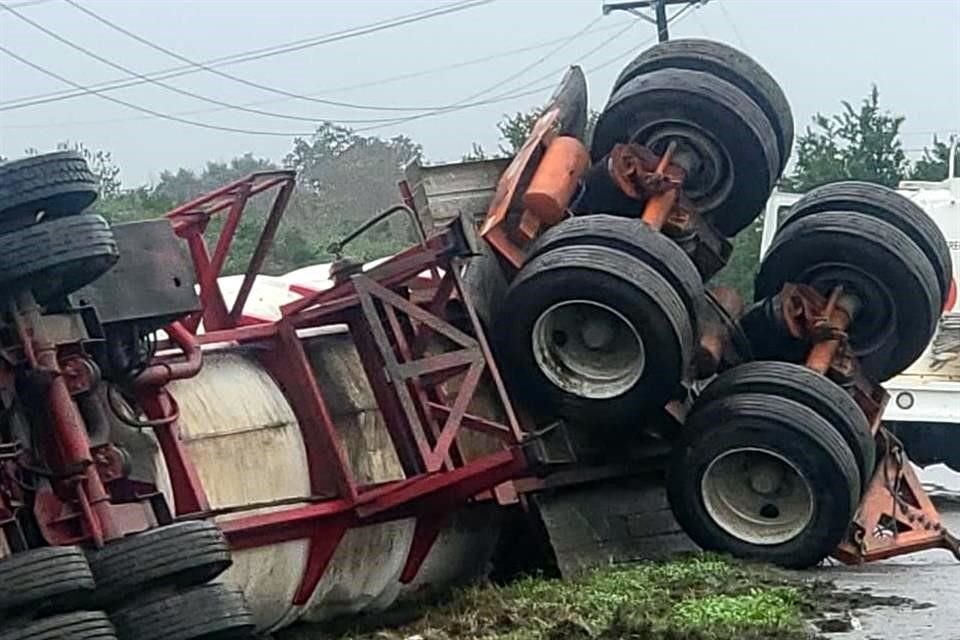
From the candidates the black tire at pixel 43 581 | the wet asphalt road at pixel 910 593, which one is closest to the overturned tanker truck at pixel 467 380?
the black tire at pixel 43 581

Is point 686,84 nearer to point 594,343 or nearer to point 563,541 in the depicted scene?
point 594,343

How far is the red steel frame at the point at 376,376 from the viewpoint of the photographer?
27.2 ft

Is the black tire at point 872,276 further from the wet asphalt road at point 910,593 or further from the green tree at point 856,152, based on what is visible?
the green tree at point 856,152

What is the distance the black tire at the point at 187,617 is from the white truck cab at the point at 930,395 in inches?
382

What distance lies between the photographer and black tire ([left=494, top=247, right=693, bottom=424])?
30.6 ft

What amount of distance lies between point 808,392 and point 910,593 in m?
1.29

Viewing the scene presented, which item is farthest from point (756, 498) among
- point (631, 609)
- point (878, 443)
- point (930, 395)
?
point (930, 395)

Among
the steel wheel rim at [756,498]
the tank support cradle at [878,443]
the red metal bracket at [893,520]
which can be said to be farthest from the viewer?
the tank support cradle at [878,443]

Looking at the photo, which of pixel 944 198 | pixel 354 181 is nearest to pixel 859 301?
pixel 944 198

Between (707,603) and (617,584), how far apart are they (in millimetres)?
709

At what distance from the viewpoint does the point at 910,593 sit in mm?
9117

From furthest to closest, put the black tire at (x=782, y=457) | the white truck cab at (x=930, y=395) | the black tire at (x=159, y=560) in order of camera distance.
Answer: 1. the white truck cab at (x=930, y=395)
2. the black tire at (x=782, y=457)
3. the black tire at (x=159, y=560)

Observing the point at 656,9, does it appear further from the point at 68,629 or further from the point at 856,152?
the point at 68,629

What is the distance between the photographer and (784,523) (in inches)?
390
